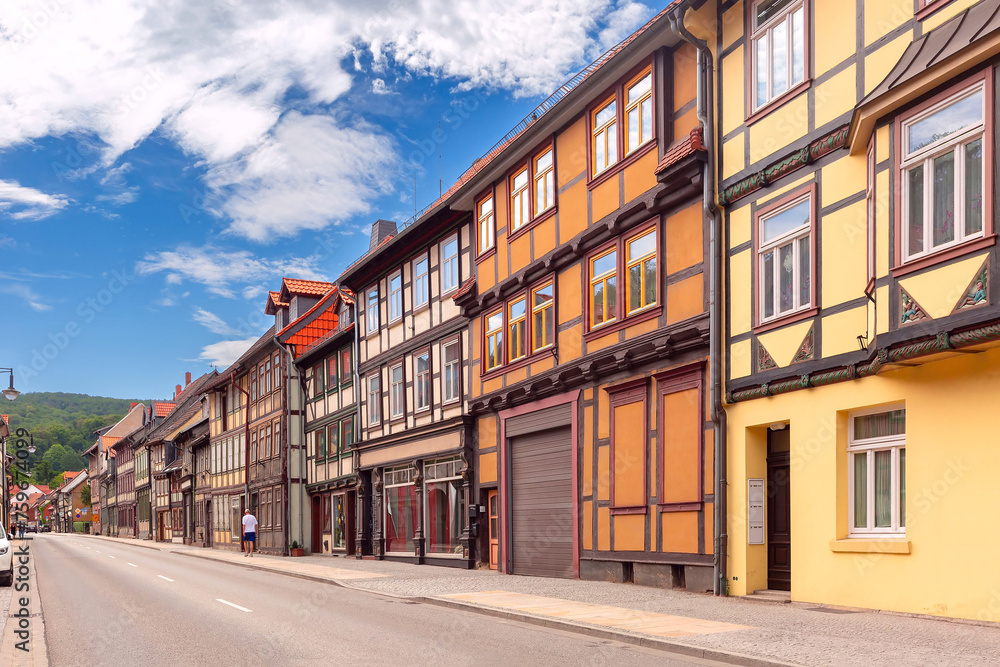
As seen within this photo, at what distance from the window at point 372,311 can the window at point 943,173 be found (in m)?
23.7

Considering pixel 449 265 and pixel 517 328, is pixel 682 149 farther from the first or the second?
pixel 449 265

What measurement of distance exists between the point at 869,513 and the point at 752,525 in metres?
2.34

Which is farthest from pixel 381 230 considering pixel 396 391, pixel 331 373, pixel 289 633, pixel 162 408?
pixel 162 408

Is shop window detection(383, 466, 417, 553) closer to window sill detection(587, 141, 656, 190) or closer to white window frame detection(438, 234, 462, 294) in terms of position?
white window frame detection(438, 234, 462, 294)

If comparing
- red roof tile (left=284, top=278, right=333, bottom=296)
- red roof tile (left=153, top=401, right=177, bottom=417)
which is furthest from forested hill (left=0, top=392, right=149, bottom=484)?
red roof tile (left=284, top=278, right=333, bottom=296)

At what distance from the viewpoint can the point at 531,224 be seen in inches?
894

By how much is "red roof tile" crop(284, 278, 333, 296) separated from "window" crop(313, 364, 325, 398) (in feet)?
16.6

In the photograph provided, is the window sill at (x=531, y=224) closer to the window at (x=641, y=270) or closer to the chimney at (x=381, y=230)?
the window at (x=641, y=270)

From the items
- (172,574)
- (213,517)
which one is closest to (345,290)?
(172,574)

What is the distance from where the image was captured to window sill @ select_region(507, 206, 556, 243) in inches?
861

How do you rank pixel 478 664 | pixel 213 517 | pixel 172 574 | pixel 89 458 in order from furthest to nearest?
1. pixel 89 458
2. pixel 213 517
3. pixel 172 574
4. pixel 478 664

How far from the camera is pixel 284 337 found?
4256cm

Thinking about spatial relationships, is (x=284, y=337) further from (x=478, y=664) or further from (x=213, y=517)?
(x=478, y=664)

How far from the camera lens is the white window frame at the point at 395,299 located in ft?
104
